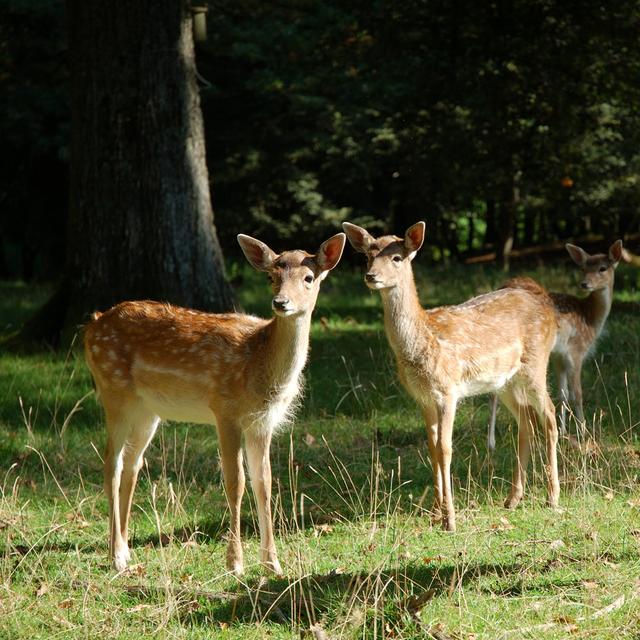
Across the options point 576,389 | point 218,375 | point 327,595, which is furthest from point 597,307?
point 327,595

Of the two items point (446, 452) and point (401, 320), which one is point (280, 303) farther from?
point (446, 452)

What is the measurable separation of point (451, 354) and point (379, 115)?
11463mm

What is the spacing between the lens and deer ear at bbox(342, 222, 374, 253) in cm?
660

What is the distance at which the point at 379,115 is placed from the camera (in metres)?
17.6

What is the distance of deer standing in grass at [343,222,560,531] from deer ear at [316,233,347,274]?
1.62 feet

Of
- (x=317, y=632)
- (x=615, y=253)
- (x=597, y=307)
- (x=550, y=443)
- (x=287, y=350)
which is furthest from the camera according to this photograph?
(x=615, y=253)

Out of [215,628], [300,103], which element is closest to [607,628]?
[215,628]

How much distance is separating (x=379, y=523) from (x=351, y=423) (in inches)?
91.8

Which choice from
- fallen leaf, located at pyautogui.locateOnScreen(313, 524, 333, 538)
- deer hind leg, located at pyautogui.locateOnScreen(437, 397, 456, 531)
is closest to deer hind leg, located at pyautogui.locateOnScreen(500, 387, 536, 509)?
deer hind leg, located at pyautogui.locateOnScreen(437, 397, 456, 531)

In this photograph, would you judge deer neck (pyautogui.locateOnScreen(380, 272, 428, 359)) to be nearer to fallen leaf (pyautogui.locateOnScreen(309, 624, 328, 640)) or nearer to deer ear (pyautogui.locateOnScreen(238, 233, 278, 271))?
deer ear (pyautogui.locateOnScreen(238, 233, 278, 271))

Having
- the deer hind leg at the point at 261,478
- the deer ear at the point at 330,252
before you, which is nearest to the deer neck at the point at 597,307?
the deer ear at the point at 330,252

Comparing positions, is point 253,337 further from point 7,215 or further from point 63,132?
point 7,215

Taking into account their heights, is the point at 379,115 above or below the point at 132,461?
above

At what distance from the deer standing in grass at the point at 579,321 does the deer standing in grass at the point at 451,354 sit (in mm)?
921
